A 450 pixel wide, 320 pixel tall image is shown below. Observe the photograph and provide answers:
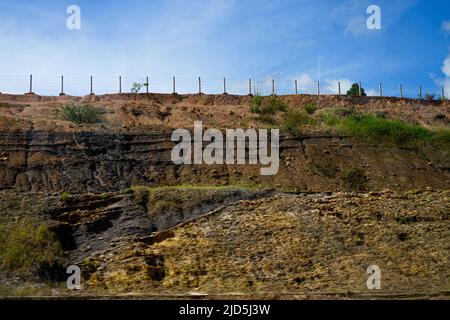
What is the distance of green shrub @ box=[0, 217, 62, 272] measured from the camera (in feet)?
67.0

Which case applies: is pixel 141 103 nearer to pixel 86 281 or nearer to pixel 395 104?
pixel 395 104

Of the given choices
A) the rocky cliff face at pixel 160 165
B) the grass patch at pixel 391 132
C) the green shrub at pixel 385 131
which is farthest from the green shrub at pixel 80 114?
the green shrub at pixel 385 131

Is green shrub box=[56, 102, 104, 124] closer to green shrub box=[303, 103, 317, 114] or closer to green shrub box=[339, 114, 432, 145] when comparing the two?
green shrub box=[303, 103, 317, 114]

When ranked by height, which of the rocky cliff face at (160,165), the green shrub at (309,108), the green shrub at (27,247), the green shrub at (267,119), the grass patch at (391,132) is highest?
the green shrub at (309,108)

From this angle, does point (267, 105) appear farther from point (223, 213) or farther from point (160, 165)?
point (223, 213)

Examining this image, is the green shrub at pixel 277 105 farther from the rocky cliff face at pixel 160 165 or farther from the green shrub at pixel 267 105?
the rocky cliff face at pixel 160 165

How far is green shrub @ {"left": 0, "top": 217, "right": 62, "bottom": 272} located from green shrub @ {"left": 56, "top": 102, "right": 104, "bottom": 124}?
15.5 metres

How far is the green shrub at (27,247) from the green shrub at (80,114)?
1550 centimetres

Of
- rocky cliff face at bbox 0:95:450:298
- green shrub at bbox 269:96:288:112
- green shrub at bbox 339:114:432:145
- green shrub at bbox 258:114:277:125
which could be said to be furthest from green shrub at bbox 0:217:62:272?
green shrub at bbox 269:96:288:112

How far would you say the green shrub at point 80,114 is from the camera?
123 ft

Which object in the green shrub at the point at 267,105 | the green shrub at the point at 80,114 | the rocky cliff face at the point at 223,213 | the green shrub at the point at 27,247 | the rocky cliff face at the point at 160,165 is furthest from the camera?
the green shrub at the point at 267,105

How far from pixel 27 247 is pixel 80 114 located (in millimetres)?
17804
